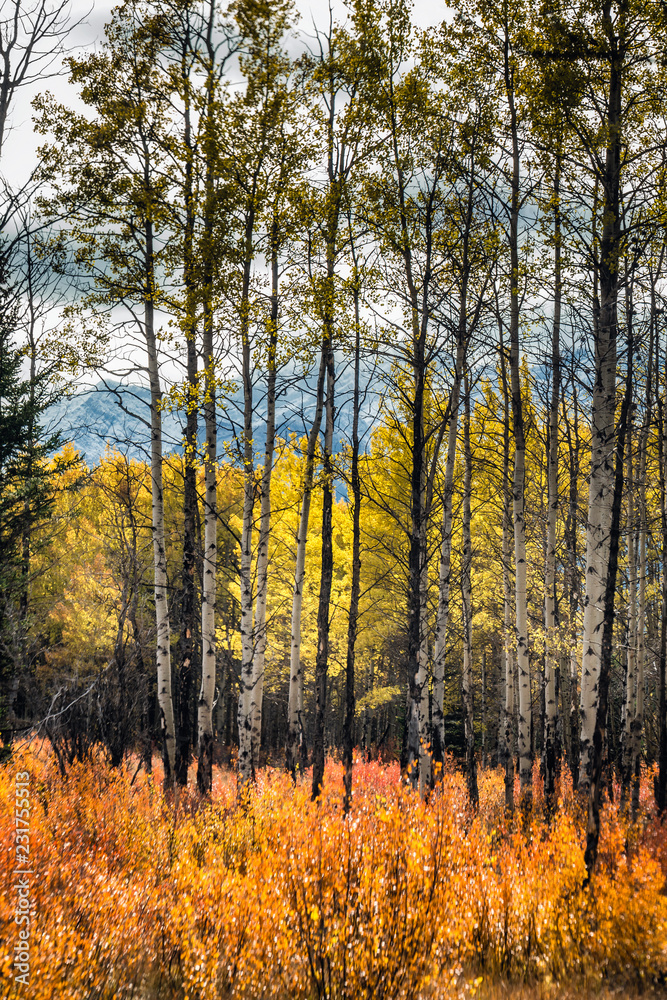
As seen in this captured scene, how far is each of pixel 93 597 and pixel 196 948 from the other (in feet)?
47.6

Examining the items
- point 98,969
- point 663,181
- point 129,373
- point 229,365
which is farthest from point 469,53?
point 98,969

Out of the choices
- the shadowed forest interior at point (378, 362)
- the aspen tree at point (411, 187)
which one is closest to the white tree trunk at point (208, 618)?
the shadowed forest interior at point (378, 362)

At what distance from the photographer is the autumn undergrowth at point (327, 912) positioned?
2.99 meters

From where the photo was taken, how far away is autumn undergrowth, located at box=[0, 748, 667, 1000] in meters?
2.99

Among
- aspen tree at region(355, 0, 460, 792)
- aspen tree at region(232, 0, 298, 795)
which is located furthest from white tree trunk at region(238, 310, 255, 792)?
aspen tree at region(355, 0, 460, 792)

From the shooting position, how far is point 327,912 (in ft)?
10.5

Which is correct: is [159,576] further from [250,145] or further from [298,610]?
[250,145]

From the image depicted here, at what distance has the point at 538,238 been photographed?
7.49m

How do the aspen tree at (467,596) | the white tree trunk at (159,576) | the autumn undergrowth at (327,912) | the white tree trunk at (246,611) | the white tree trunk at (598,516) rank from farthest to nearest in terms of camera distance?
the aspen tree at (467,596)
the white tree trunk at (159,576)
the white tree trunk at (246,611)
the white tree trunk at (598,516)
the autumn undergrowth at (327,912)

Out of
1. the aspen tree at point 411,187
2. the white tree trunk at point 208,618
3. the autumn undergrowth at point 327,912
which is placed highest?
the aspen tree at point 411,187

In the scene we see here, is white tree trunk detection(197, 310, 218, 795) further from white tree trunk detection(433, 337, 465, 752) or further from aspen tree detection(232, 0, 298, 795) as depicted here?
white tree trunk detection(433, 337, 465, 752)

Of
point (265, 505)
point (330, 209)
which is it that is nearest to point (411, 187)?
point (330, 209)

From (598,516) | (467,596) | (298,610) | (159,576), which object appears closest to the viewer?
(598,516)

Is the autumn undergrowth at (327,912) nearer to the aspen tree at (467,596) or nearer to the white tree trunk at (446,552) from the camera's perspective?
the white tree trunk at (446,552)
